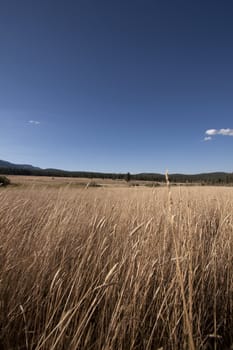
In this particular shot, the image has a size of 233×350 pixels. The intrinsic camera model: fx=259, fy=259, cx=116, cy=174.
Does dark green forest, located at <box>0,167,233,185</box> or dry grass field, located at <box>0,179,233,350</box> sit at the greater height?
dark green forest, located at <box>0,167,233,185</box>

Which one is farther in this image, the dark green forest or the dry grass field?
the dark green forest

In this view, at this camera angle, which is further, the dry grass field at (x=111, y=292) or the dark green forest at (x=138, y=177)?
the dark green forest at (x=138, y=177)

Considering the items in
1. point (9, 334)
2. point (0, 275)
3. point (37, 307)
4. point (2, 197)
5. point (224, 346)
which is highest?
point (2, 197)

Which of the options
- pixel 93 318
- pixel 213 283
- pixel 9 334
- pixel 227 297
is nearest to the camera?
pixel 9 334

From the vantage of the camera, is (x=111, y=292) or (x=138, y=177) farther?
(x=138, y=177)

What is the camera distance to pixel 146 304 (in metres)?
1.86

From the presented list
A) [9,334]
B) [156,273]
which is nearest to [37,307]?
[9,334]

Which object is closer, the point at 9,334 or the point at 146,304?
the point at 9,334

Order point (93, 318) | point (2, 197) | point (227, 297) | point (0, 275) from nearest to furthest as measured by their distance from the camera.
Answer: point (93, 318), point (0, 275), point (227, 297), point (2, 197)

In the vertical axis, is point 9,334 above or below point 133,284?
below

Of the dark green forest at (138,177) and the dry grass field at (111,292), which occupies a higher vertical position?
the dark green forest at (138,177)

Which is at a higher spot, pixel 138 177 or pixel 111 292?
pixel 138 177

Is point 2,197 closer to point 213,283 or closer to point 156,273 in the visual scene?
point 156,273

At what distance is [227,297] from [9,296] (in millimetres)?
1680
